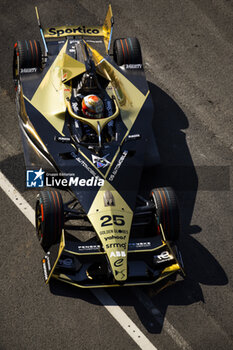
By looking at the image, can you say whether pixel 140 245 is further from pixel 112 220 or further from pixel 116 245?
pixel 112 220

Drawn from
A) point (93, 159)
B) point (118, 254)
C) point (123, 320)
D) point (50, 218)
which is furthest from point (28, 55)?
point (123, 320)

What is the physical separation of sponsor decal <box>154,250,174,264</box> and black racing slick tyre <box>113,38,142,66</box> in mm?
5122

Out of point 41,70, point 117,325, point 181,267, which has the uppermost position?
point 41,70

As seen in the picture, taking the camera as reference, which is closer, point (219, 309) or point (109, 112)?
point (219, 309)

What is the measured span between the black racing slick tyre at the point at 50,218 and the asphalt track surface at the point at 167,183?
781 millimetres

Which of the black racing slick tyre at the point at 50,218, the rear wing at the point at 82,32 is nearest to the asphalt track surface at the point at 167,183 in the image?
the black racing slick tyre at the point at 50,218

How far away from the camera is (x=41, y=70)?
1322 centimetres

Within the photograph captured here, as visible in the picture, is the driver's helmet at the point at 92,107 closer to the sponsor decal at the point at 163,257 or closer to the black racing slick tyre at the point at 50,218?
the black racing slick tyre at the point at 50,218

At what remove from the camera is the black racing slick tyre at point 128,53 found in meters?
13.9

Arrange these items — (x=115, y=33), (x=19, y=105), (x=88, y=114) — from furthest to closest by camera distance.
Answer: (x=115, y=33) → (x=19, y=105) → (x=88, y=114)

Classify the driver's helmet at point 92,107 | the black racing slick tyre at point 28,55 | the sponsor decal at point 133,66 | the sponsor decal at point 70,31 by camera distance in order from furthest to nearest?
the sponsor decal at point 70,31 → the sponsor decal at point 133,66 → the black racing slick tyre at point 28,55 → the driver's helmet at point 92,107

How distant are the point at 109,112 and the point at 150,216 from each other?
93.6 inches

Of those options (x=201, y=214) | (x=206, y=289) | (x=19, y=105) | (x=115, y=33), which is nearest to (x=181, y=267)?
(x=206, y=289)

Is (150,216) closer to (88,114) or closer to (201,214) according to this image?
(201,214)
